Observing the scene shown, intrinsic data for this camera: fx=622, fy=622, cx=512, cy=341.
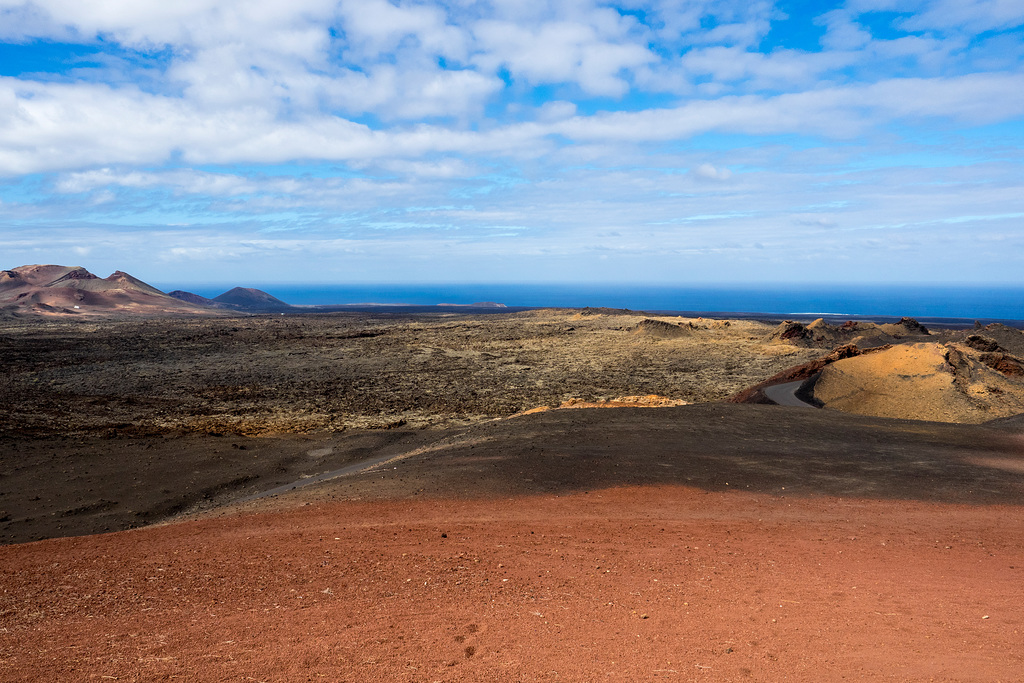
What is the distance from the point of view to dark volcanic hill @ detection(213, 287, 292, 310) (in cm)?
11219

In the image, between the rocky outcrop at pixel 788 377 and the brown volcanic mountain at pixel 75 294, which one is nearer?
the rocky outcrop at pixel 788 377

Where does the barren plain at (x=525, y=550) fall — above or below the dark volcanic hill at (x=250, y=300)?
below

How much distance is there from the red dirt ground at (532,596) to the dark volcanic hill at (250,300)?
355 ft

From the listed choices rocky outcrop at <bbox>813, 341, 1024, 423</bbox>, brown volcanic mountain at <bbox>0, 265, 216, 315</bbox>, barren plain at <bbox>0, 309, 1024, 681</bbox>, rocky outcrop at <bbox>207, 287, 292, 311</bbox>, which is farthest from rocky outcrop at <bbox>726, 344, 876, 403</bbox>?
rocky outcrop at <bbox>207, 287, 292, 311</bbox>

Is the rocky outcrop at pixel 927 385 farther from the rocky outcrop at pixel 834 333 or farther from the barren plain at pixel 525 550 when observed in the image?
the rocky outcrop at pixel 834 333

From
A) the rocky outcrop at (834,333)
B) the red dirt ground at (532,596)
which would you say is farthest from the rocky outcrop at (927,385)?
the rocky outcrop at (834,333)

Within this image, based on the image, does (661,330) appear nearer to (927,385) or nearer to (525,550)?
(927,385)

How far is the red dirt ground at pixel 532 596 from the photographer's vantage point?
4.82m

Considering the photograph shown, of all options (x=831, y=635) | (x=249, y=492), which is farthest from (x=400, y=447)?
(x=831, y=635)

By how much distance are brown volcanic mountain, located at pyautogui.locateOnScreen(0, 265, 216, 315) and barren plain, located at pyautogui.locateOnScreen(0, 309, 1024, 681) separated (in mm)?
69580

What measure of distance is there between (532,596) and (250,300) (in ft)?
411

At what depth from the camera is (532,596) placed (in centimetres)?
599

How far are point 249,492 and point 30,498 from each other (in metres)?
3.65

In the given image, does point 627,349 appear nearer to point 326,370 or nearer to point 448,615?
point 326,370
